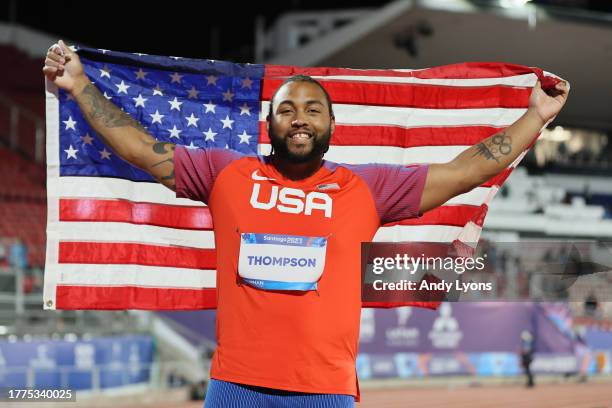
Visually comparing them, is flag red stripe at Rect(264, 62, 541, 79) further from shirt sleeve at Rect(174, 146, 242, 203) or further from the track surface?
the track surface

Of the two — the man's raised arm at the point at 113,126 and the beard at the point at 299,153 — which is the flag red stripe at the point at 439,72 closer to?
the man's raised arm at the point at 113,126

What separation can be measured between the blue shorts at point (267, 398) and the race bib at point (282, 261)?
37 centimetres

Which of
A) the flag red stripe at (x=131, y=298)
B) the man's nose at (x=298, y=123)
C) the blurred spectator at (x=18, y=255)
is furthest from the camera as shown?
the blurred spectator at (x=18, y=255)

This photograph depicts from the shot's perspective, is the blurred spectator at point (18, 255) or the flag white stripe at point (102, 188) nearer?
the flag white stripe at point (102, 188)

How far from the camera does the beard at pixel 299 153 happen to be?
3111mm

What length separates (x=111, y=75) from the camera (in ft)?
16.3

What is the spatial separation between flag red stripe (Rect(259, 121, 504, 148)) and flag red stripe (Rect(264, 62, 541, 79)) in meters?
0.33

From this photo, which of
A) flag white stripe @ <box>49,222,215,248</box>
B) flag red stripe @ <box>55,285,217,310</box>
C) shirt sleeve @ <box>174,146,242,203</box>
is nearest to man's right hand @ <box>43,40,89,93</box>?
shirt sleeve @ <box>174,146,242,203</box>

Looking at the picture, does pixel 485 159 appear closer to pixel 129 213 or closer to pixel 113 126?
pixel 113 126

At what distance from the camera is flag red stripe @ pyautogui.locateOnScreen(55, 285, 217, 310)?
485 centimetres

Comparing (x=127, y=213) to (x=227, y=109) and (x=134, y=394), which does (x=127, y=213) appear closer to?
(x=227, y=109)

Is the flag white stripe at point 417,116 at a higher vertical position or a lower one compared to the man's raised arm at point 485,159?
higher

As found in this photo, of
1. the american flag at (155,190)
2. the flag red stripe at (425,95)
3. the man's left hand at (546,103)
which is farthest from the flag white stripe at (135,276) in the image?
the man's left hand at (546,103)

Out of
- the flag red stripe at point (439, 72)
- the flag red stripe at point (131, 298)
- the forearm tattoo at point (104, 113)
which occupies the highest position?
the flag red stripe at point (439, 72)
